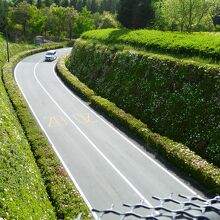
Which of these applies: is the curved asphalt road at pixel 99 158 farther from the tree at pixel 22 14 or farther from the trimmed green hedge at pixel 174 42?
the tree at pixel 22 14

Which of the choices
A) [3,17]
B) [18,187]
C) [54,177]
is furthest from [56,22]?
[18,187]

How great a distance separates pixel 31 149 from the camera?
2292 cm

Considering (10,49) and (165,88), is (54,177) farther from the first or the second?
(10,49)

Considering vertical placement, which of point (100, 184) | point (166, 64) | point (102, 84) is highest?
point (166, 64)

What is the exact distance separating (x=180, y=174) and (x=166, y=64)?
1268cm

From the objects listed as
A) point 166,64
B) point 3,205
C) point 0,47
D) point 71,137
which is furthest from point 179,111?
point 0,47

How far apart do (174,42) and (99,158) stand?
1642 centimetres

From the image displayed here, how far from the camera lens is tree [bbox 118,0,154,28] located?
2029 inches

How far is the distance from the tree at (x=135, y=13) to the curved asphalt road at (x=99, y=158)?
20.6 metres

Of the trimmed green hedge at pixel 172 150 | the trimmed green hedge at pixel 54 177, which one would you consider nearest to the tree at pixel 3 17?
the trimmed green hedge at pixel 172 150

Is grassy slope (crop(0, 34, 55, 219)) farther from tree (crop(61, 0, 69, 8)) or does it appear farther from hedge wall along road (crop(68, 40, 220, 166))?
tree (crop(61, 0, 69, 8))

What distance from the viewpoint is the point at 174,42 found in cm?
3403

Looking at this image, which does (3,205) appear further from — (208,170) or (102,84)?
(102,84)

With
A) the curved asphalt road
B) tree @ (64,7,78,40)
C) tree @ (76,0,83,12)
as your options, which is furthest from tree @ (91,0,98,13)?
the curved asphalt road
